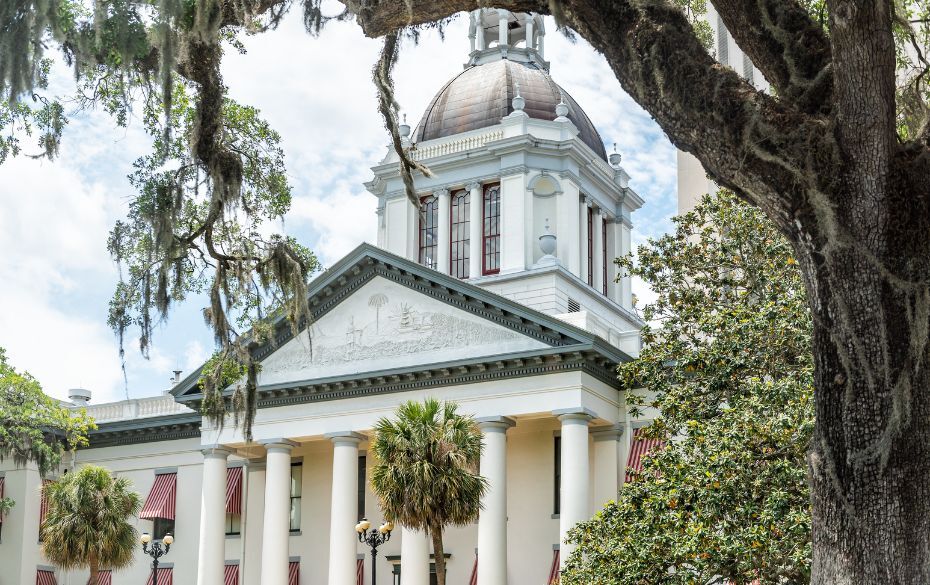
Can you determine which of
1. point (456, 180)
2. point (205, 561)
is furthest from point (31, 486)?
point (456, 180)

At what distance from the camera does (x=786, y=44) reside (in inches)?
304

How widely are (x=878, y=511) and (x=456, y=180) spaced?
3715 cm

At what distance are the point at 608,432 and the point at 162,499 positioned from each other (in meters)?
14.4

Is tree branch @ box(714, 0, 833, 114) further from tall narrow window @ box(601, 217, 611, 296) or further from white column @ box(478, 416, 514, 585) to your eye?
tall narrow window @ box(601, 217, 611, 296)

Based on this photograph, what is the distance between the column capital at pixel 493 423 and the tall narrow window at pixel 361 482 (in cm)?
585

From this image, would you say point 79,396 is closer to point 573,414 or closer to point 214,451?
point 214,451

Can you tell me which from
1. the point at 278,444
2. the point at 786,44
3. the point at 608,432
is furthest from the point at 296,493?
the point at 786,44

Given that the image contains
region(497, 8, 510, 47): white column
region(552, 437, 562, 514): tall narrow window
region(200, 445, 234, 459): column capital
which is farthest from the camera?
region(497, 8, 510, 47): white column

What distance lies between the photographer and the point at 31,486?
3988 cm

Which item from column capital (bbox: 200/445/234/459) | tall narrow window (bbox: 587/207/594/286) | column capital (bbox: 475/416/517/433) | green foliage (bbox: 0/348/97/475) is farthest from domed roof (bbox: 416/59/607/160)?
green foliage (bbox: 0/348/97/475)

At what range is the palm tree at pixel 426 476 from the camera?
983 inches

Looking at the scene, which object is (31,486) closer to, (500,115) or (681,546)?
(500,115)

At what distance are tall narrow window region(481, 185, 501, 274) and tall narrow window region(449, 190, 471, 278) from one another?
1.99 feet

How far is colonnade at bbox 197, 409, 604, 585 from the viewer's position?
3048cm
